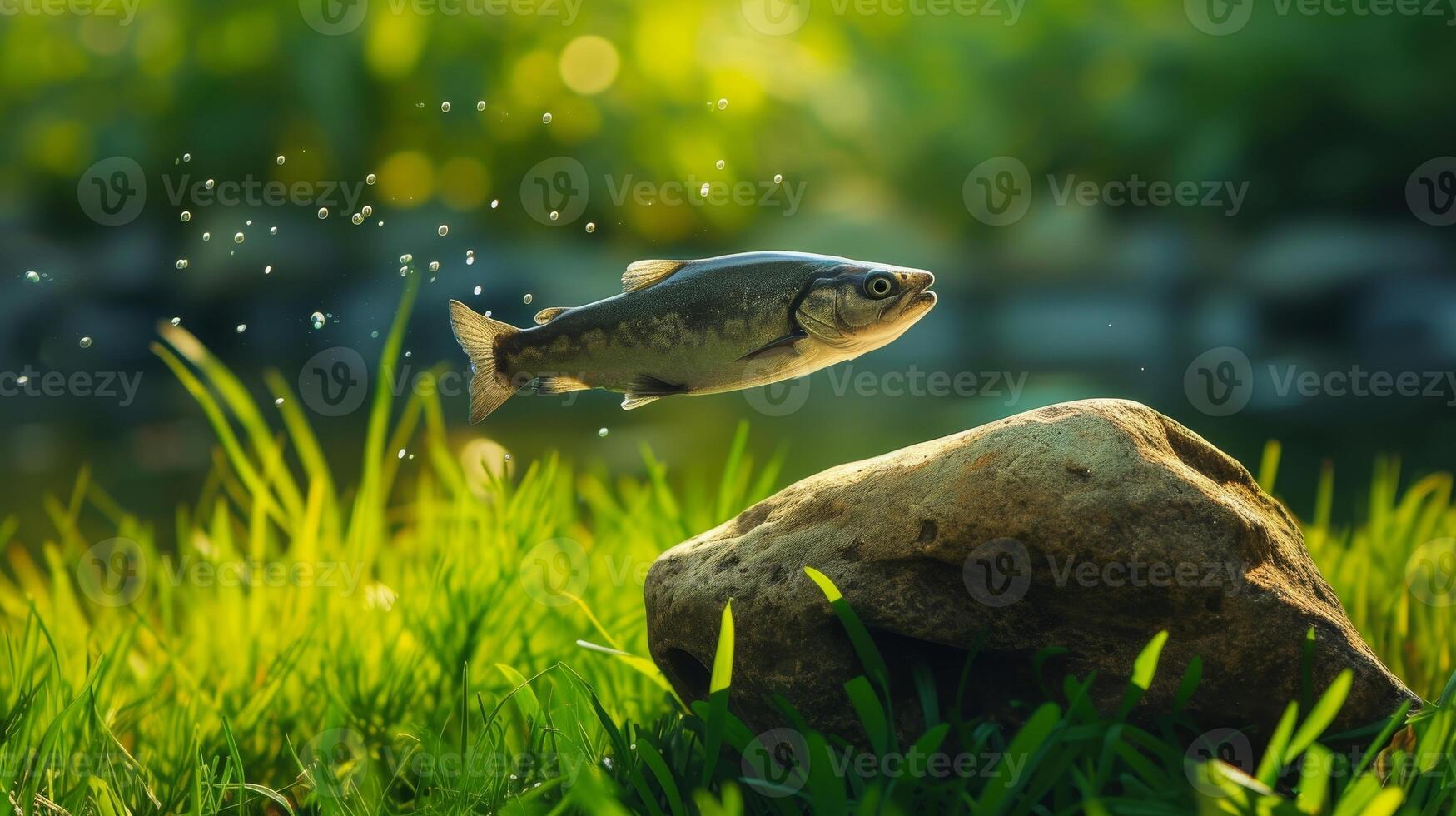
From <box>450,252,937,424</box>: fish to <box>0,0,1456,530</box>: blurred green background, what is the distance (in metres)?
6.41

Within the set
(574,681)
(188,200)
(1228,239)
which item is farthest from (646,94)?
(574,681)

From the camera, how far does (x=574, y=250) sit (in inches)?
347

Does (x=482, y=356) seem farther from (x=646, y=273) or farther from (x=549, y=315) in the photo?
(x=646, y=273)

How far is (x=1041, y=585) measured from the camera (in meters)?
1.55

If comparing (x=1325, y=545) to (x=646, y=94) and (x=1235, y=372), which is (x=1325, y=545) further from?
(x=646, y=94)

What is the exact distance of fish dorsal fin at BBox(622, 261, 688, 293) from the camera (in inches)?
56.8

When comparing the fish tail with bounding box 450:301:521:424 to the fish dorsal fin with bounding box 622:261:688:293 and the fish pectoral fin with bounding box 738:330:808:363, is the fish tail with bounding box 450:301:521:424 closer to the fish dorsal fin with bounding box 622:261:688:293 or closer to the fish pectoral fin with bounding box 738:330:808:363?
the fish dorsal fin with bounding box 622:261:688:293

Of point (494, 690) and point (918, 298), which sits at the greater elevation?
point (918, 298)

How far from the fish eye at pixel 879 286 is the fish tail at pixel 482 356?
47 cm

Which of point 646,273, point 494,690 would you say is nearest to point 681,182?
point 494,690

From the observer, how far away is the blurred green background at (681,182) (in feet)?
27.4

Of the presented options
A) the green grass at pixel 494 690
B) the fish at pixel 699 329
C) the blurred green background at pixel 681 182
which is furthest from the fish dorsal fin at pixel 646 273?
the blurred green background at pixel 681 182

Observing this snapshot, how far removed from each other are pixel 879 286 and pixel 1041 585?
50 cm

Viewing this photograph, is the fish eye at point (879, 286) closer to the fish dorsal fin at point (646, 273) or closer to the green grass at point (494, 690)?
the fish dorsal fin at point (646, 273)
